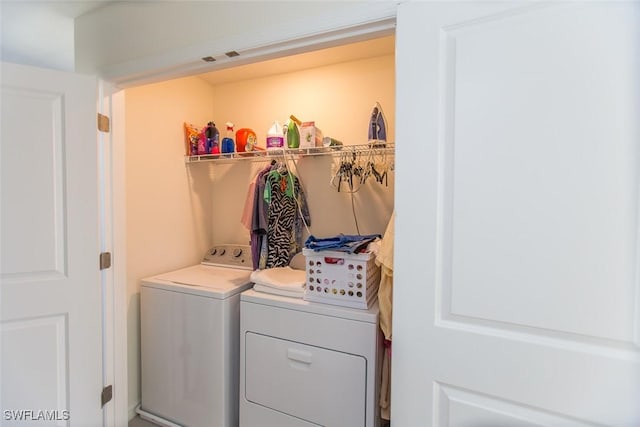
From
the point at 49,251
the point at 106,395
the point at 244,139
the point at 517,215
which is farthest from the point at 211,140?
the point at 517,215

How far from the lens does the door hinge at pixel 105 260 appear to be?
155cm

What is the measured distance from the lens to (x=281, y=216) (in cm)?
211

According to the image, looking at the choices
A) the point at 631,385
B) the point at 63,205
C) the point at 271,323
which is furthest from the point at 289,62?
the point at 631,385

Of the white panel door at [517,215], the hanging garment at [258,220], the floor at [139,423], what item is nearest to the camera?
the white panel door at [517,215]

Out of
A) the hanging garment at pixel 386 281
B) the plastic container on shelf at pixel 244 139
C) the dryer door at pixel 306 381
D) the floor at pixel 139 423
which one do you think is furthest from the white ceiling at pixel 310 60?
the floor at pixel 139 423

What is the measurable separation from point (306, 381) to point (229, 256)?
1.24 m

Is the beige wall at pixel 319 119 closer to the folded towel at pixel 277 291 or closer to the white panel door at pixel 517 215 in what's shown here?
the folded towel at pixel 277 291

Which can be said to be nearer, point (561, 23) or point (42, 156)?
point (561, 23)

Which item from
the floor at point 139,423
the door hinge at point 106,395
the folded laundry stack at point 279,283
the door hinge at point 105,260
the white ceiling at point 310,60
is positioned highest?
the white ceiling at point 310,60

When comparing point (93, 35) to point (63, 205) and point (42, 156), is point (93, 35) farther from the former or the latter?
point (63, 205)

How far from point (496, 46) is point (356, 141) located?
Result: 54.3 inches

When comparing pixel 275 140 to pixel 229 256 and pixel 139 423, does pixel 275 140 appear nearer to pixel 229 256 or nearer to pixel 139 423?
pixel 229 256

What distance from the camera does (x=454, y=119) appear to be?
0.86m

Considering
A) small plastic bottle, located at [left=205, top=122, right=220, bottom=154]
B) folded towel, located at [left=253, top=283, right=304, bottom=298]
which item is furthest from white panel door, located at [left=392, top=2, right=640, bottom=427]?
small plastic bottle, located at [left=205, top=122, right=220, bottom=154]
